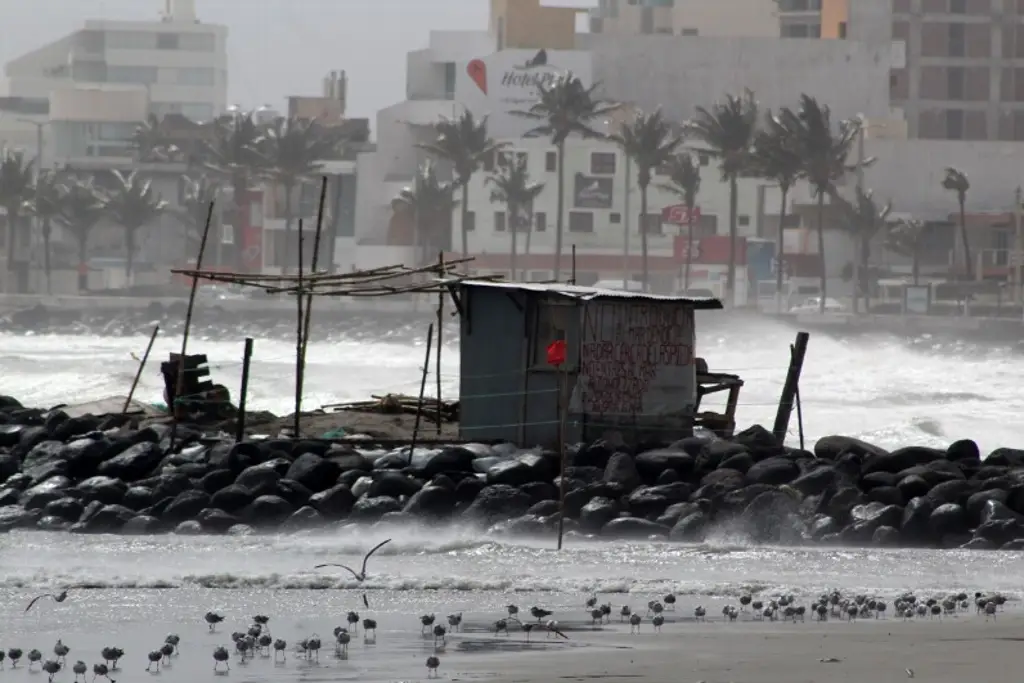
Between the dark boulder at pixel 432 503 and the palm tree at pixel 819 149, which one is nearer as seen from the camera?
the dark boulder at pixel 432 503

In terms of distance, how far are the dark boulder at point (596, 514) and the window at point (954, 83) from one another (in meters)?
109

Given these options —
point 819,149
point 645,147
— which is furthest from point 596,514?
point 645,147

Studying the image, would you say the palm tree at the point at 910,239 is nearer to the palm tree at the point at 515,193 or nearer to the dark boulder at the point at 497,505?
the palm tree at the point at 515,193

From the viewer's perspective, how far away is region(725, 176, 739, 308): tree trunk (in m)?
102

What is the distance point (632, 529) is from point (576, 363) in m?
4.14

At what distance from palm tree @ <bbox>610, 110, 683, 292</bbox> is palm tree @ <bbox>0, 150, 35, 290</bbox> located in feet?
118

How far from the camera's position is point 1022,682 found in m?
9.29

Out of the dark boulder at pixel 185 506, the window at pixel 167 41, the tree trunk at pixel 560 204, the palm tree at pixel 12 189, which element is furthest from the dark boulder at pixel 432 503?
the window at pixel 167 41

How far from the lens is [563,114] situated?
107m

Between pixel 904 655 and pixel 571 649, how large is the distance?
1.64m

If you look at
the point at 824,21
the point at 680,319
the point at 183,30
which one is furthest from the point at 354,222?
the point at 680,319

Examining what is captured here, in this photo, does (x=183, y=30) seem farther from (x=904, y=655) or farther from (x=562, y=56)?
(x=904, y=655)

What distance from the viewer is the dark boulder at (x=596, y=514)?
17.9 meters

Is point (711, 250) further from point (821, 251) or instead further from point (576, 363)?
point (576, 363)
